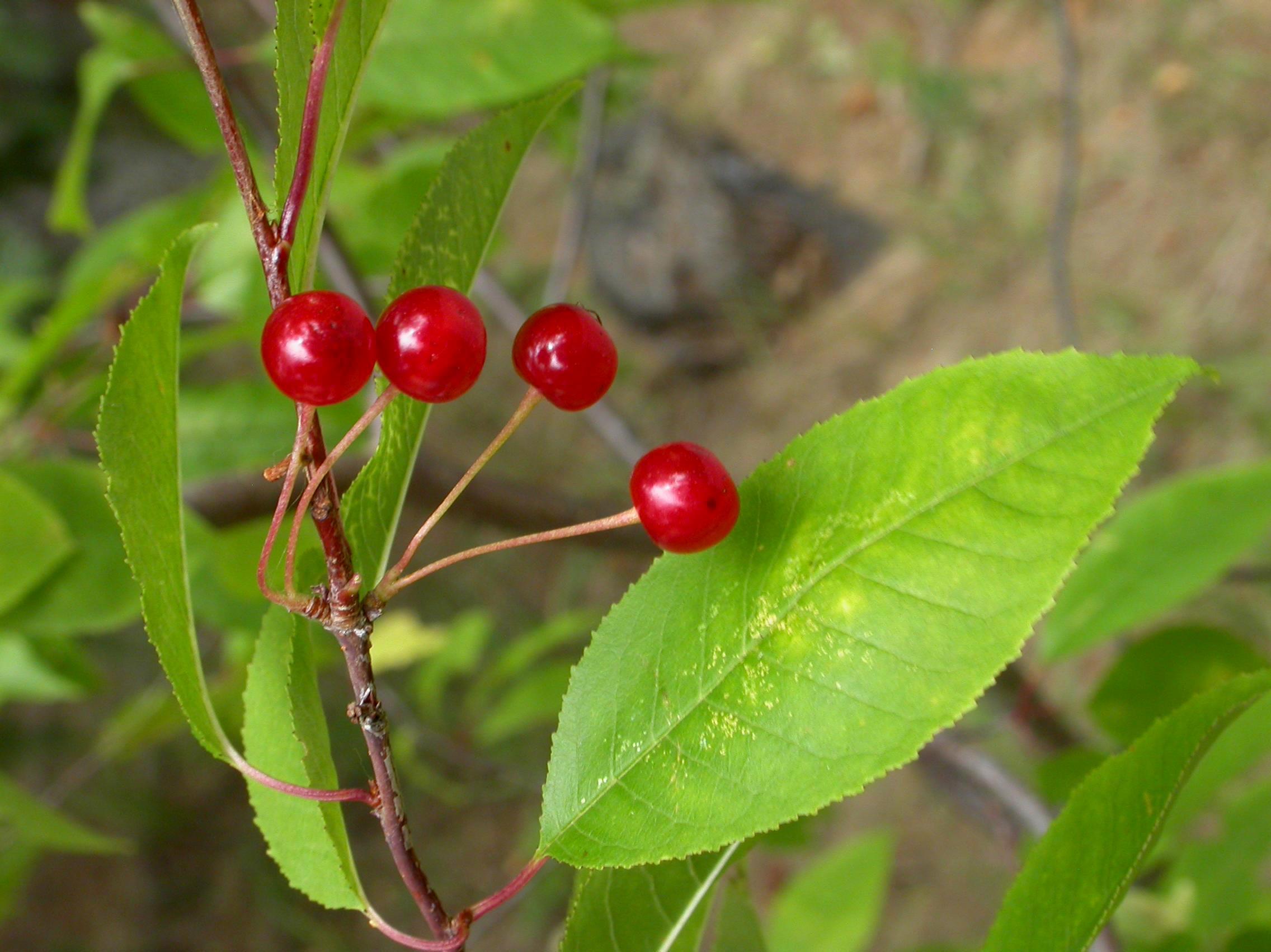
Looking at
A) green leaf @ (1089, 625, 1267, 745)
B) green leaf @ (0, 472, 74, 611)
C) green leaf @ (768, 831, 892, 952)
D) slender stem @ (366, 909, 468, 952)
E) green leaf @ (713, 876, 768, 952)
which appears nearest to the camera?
slender stem @ (366, 909, 468, 952)

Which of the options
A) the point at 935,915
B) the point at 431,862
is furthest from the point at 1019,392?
the point at 431,862

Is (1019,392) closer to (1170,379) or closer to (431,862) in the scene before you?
(1170,379)

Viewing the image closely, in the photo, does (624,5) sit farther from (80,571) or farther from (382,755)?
(382,755)

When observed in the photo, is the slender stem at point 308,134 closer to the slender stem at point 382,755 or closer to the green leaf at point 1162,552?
the slender stem at point 382,755

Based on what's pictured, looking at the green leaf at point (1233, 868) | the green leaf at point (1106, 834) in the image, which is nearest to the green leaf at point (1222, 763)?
the green leaf at point (1233, 868)

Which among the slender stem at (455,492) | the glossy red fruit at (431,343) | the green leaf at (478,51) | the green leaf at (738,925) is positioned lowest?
the green leaf at (738,925)

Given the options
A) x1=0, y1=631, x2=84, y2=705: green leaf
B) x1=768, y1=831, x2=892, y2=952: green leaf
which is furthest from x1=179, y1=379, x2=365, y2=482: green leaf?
x1=768, y1=831, x2=892, y2=952: green leaf

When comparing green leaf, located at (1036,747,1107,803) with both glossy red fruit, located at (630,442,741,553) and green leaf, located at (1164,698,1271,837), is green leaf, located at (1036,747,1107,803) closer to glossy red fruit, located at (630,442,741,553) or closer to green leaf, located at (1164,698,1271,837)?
green leaf, located at (1164,698,1271,837)
